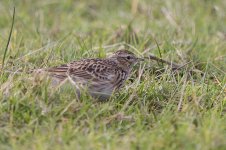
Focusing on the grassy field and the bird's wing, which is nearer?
the grassy field

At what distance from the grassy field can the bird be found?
107 mm

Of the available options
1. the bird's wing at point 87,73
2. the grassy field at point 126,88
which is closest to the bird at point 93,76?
the bird's wing at point 87,73

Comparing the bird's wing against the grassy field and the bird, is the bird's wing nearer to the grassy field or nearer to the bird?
the bird

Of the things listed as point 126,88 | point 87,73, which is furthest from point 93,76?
point 126,88

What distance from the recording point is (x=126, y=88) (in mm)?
6895

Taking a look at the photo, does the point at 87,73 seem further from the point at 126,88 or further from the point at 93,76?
the point at 126,88

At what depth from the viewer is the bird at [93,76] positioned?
643 centimetres

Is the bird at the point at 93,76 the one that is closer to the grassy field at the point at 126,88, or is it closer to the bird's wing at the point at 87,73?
the bird's wing at the point at 87,73

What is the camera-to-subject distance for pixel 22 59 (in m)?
7.42

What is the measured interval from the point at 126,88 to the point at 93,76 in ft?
1.42

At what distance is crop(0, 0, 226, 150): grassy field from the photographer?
559 cm

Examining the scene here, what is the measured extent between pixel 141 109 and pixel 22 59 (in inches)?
66.0

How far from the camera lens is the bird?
6.43 meters

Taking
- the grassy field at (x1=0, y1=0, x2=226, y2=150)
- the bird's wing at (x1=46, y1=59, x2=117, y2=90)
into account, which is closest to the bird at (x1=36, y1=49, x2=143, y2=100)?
the bird's wing at (x1=46, y1=59, x2=117, y2=90)
